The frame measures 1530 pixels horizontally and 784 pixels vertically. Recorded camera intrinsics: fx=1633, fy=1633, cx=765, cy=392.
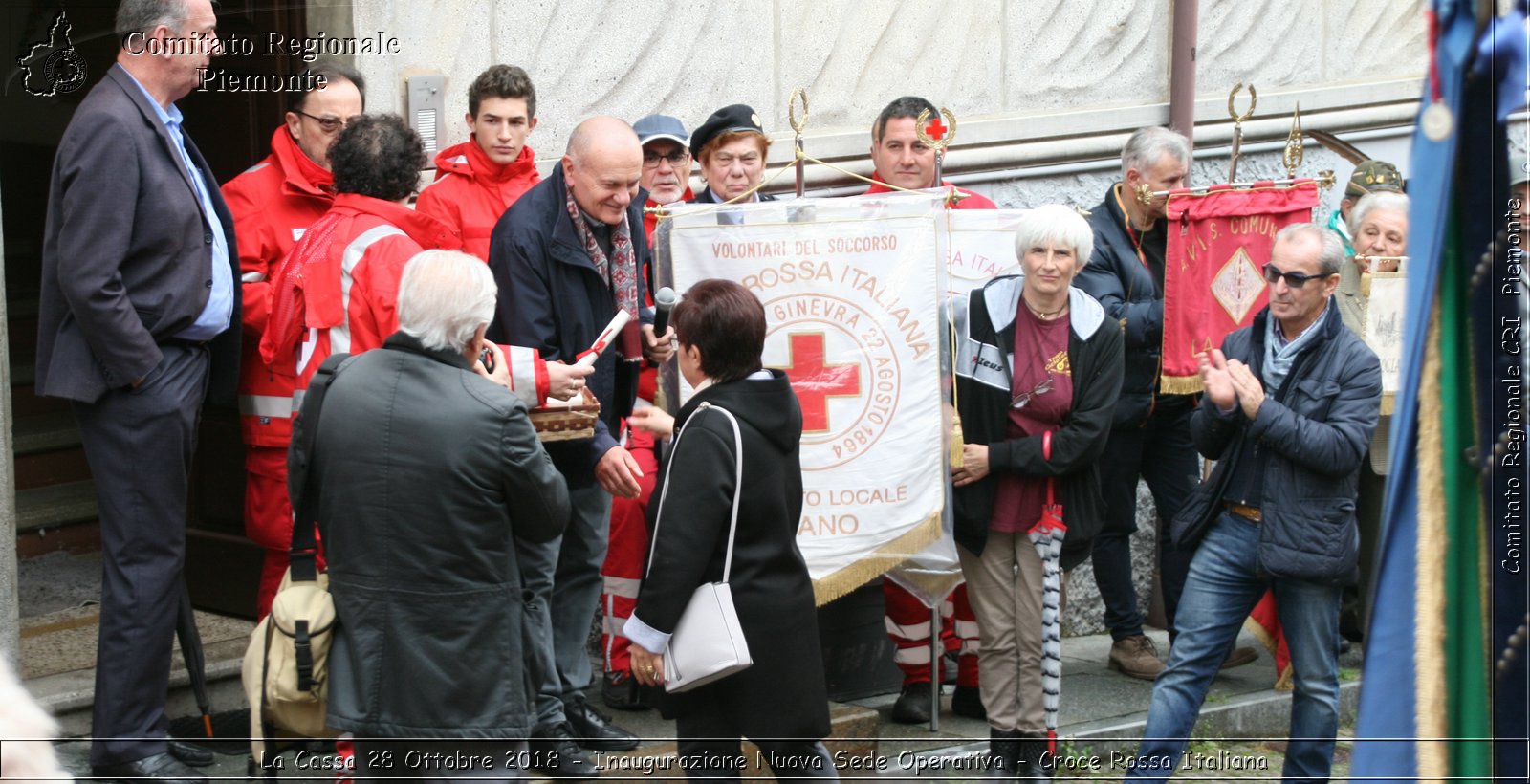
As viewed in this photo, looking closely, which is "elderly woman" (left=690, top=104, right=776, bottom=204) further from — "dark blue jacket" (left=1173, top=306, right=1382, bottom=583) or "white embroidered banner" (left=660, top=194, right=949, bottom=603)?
"dark blue jacket" (left=1173, top=306, right=1382, bottom=583)

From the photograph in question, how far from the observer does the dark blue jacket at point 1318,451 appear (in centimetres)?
476

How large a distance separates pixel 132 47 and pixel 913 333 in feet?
8.20

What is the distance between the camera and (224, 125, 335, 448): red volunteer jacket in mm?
5098

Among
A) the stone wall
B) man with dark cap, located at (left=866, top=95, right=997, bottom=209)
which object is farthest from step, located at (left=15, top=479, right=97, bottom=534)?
man with dark cap, located at (left=866, top=95, right=997, bottom=209)

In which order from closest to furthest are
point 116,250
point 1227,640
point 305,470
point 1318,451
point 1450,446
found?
point 1450,446
point 305,470
point 116,250
point 1318,451
point 1227,640

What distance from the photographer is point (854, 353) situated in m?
5.30

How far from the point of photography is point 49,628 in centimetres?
594

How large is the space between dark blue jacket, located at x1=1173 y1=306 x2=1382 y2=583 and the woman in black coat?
150 centimetres

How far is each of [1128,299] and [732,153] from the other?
1.62 meters

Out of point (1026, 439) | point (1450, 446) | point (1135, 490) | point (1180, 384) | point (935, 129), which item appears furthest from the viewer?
point (1135, 490)

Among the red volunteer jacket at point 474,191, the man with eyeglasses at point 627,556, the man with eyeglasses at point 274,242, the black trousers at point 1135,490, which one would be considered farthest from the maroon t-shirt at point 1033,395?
the man with eyeglasses at point 274,242

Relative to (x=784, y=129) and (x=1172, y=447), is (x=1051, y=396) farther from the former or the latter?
(x=784, y=129)

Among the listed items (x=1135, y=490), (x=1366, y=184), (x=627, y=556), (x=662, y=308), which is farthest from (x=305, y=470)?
(x=1366, y=184)

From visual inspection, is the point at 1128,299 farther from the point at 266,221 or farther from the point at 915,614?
the point at 266,221
